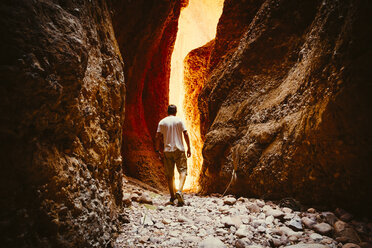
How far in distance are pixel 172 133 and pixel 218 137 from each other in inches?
44.7

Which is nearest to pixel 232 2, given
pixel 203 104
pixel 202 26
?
pixel 203 104

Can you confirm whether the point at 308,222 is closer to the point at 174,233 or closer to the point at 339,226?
the point at 339,226

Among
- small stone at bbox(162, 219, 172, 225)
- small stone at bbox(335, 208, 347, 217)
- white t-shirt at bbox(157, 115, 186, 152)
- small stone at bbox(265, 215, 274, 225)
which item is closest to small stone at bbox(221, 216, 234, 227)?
small stone at bbox(265, 215, 274, 225)

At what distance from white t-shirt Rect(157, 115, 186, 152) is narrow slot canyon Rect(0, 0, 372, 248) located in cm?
94

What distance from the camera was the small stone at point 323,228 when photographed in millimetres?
1634

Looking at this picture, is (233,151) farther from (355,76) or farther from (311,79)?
(355,76)

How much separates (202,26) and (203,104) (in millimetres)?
29286

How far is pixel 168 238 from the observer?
5.91ft

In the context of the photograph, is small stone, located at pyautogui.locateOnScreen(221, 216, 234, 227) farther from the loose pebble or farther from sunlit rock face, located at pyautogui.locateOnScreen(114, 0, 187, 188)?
sunlit rock face, located at pyautogui.locateOnScreen(114, 0, 187, 188)

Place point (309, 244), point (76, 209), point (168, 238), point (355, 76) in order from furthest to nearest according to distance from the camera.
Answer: point (168, 238) → point (355, 76) → point (309, 244) → point (76, 209)

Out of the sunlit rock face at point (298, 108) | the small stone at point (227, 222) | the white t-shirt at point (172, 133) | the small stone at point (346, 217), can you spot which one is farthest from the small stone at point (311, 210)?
the white t-shirt at point (172, 133)

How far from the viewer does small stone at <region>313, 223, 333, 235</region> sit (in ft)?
5.36

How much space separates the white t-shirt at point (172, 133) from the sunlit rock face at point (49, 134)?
186 centimetres

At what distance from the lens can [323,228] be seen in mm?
1665
